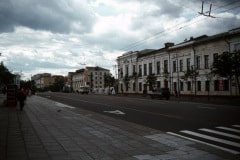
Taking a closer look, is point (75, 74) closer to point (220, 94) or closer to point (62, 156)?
point (220, 94)

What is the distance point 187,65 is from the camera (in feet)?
189

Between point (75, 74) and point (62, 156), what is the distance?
6221 inches

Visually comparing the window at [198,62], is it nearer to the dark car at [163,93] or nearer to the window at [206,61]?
the window at [206,61]

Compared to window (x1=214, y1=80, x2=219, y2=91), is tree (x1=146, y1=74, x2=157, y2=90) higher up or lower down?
higher up

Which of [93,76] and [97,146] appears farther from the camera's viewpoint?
[93,76]

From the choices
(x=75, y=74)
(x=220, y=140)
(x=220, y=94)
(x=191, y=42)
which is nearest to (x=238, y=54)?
(x=220, y=94)

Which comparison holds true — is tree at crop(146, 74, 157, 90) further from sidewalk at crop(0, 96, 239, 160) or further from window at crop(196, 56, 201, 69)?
sidewalk at crop(0, 96, 239, 160)

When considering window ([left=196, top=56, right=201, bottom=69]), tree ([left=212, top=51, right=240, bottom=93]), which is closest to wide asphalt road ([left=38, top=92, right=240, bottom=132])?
tree ([left=212, top=51, right=240, bottom=93])

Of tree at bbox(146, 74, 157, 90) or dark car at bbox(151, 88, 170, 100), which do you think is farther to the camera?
tree at bbox(146, 74, 157, 90)

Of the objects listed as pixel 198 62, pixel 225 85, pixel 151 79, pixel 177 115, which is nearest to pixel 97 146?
pixel 177 115

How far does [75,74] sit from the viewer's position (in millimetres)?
164125

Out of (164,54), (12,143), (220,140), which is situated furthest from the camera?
(164,54)

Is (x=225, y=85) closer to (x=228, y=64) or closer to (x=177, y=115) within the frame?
(x=228, y=64)

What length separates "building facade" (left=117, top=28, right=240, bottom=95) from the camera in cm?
4703
